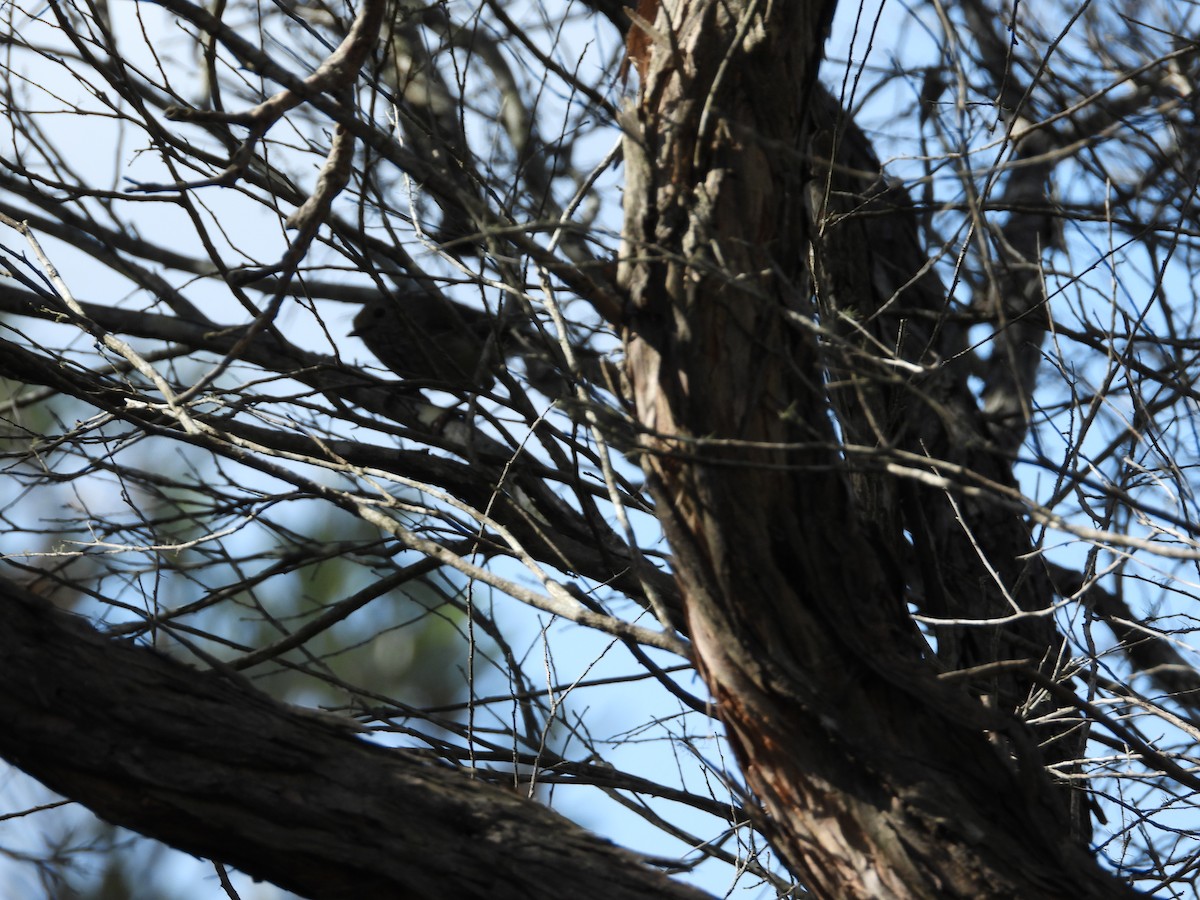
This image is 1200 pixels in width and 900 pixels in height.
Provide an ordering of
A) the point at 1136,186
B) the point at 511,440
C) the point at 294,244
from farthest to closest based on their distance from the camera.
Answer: the point at 1136,186 → the point at 511,440 → the point at 294,244

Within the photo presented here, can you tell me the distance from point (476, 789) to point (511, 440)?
4.55 feet

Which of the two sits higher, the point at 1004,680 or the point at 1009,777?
the point at 1004,680

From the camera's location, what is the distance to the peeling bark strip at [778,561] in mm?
1606

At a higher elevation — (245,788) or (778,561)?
(778,561)

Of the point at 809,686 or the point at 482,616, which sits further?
the point at 482,616

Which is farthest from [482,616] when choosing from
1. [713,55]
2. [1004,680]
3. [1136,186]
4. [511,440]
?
[1136,186]

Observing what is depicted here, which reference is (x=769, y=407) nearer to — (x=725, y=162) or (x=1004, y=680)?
(x=725, y=162)

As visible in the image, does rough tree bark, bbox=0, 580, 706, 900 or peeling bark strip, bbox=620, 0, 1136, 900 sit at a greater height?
peeling bark strip, bbox=620, 0, 1136, 900

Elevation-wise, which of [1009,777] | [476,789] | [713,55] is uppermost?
[713,55]

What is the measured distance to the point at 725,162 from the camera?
69.0 inches

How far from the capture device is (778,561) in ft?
5.48

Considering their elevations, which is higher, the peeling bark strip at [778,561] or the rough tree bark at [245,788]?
the peeling bark strip at [778,561]

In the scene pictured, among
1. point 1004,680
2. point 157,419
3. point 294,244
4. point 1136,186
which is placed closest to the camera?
point 294,244

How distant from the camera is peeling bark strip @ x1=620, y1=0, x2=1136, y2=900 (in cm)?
161
